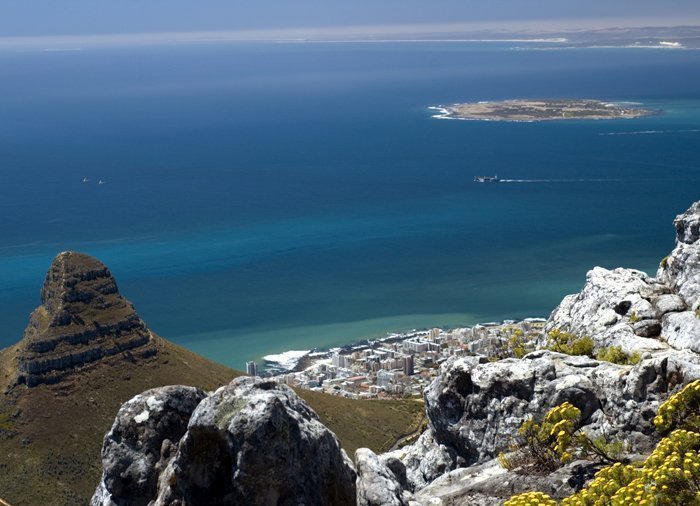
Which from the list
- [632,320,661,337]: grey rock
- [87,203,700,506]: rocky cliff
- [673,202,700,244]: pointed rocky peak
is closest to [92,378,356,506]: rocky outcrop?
[87,203,700,506]: rocky cliff

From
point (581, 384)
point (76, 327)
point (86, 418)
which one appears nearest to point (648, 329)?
point (581, 384)

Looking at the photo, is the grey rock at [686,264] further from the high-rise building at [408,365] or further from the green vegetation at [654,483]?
the high-rise building at [408,365]

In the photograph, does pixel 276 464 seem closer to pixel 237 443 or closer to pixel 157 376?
pixel 237 443

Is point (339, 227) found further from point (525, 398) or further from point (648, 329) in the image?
point (525, 398)

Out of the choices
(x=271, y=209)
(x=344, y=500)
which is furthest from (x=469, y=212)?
(x=344, y=500)

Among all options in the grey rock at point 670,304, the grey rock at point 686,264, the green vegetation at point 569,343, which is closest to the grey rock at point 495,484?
the green vegetation at point 569,343

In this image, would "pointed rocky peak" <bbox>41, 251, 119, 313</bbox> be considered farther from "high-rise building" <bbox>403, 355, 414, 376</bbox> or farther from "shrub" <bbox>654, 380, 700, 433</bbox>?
"shrub" <bbox>654, 380, 700, 433</bbox>

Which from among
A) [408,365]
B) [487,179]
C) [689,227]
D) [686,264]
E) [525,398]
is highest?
[689,227]
